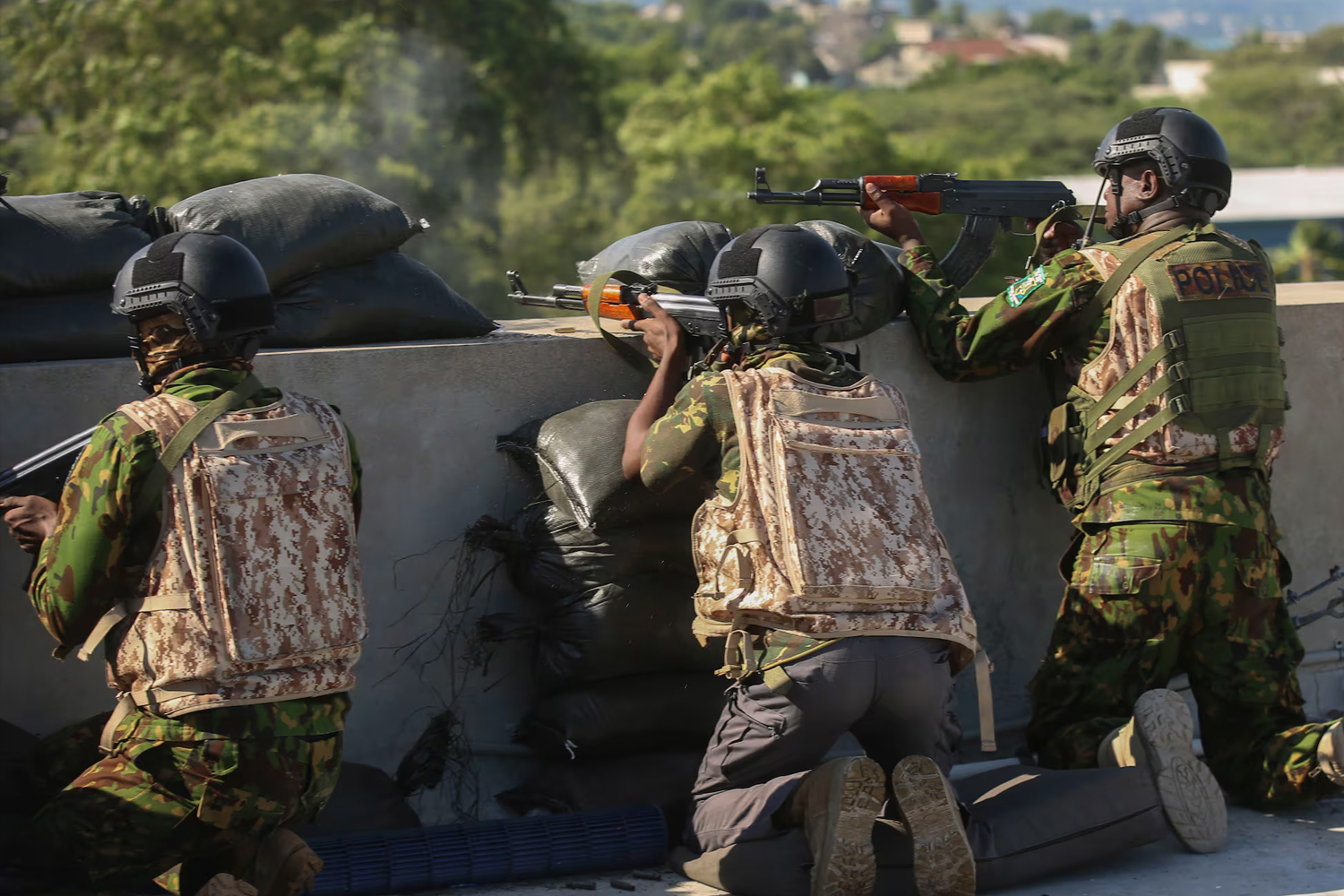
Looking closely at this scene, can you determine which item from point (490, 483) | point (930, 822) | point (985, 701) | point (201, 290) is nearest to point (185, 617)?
point (201, 290)

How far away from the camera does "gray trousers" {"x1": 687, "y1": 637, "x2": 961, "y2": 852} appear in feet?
11.2

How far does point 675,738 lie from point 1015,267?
31938mm

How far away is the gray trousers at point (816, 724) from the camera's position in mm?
3400

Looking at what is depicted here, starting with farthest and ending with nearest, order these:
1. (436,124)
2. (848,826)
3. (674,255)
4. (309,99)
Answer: (436,124) < (309,99) < (674,255) < (848,826)

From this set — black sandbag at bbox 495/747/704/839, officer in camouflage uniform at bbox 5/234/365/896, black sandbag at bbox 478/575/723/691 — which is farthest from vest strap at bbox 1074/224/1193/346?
officer in camouflage uniform at bbox 5/234/365/896

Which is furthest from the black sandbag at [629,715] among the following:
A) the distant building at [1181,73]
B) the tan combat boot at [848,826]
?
the distant building at [1181,73]

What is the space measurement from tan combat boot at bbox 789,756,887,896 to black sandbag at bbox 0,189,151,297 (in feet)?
6.84

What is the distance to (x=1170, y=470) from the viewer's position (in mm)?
4062

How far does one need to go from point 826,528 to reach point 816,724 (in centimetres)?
41

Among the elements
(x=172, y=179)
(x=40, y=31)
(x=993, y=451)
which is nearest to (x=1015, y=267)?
(x=172, y=179)

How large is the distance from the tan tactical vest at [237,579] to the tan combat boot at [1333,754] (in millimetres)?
2319

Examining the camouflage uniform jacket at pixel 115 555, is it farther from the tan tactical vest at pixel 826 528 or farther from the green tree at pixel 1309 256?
the green tree at pixel 1309 256

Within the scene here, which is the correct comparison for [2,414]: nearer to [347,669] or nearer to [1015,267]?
[347,669]

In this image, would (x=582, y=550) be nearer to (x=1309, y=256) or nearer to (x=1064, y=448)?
(x=1064, y=448)
